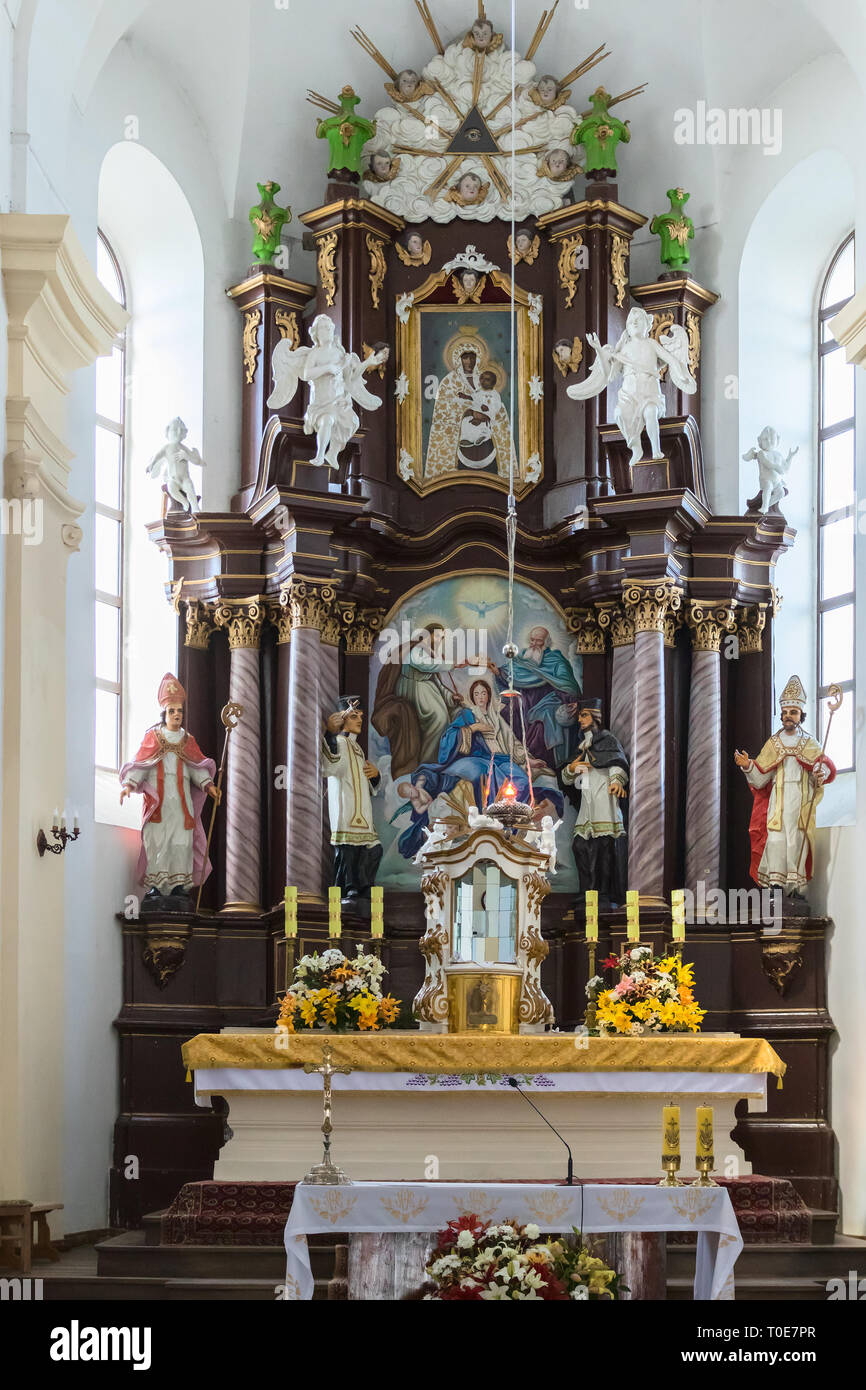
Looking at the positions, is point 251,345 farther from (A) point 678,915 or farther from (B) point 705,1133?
(B) point 705,1133

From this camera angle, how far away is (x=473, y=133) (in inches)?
664

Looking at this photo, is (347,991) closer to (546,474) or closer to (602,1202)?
(602,1202)

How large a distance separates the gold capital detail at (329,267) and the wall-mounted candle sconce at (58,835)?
206 inches

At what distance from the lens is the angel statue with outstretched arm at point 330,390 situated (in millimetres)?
15789

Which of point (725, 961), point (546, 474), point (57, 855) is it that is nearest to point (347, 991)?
point (57, 855)

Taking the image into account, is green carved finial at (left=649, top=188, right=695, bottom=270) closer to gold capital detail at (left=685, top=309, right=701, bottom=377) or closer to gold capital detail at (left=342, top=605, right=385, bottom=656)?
gold capital detail at (left=685, top=309, right=701, bottom=377)

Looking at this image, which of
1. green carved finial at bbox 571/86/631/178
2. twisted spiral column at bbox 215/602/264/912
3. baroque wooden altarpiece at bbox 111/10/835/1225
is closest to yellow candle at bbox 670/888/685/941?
baroque wooden altarpiece at bbox 111/10/835/1225

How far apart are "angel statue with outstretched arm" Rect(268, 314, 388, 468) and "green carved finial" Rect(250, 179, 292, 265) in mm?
1035

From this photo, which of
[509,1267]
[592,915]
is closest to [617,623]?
[592,915]

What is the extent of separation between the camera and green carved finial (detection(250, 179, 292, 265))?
16641 millimetres

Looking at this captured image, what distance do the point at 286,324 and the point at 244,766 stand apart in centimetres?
373

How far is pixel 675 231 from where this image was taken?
16.8m

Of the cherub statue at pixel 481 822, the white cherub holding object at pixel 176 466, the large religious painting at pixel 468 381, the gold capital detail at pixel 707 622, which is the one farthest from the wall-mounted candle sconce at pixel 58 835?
the gold capital detail at pixel 707 622

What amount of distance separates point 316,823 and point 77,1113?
107 inches
